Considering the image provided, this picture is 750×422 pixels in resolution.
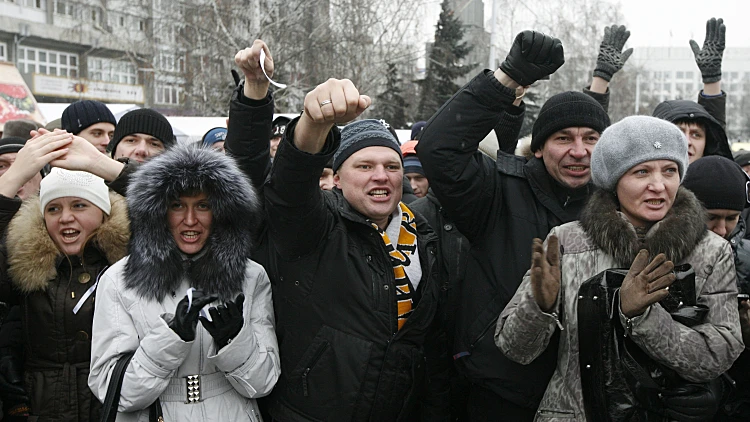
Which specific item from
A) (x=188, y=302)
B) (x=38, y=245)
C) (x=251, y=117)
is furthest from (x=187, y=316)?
(x=38, y=245)

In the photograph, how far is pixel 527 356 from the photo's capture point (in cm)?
251

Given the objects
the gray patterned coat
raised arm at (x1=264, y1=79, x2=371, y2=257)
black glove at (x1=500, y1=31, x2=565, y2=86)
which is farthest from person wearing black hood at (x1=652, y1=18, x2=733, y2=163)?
raised arm at (x1=264, y1=79, x2=371, y2=257)

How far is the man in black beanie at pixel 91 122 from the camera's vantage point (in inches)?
193

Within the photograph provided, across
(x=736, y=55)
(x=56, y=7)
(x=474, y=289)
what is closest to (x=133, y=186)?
(x=474, y=289)

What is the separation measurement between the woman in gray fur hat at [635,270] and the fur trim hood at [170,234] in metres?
1.14

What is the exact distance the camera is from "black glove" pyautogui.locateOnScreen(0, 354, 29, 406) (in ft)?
9.71

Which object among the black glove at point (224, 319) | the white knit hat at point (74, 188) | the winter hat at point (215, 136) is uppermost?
the winter hat at point (215, 136)

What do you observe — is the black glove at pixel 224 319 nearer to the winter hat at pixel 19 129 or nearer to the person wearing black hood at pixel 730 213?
the person wearing black hood at pixel 730 213

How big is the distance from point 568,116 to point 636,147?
1.49 feet

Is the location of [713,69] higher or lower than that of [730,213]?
higher

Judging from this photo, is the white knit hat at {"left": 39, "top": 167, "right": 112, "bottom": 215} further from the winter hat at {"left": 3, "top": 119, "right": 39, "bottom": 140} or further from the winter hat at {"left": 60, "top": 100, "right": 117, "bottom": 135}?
the winter hat at {"left": 3, "top": 119, "right": 39, "bottom": 140}

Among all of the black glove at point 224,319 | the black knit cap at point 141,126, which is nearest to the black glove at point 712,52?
the black knit cap at point 141,126

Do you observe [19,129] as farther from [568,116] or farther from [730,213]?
[730,213]

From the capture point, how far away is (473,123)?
2719 millimetres
